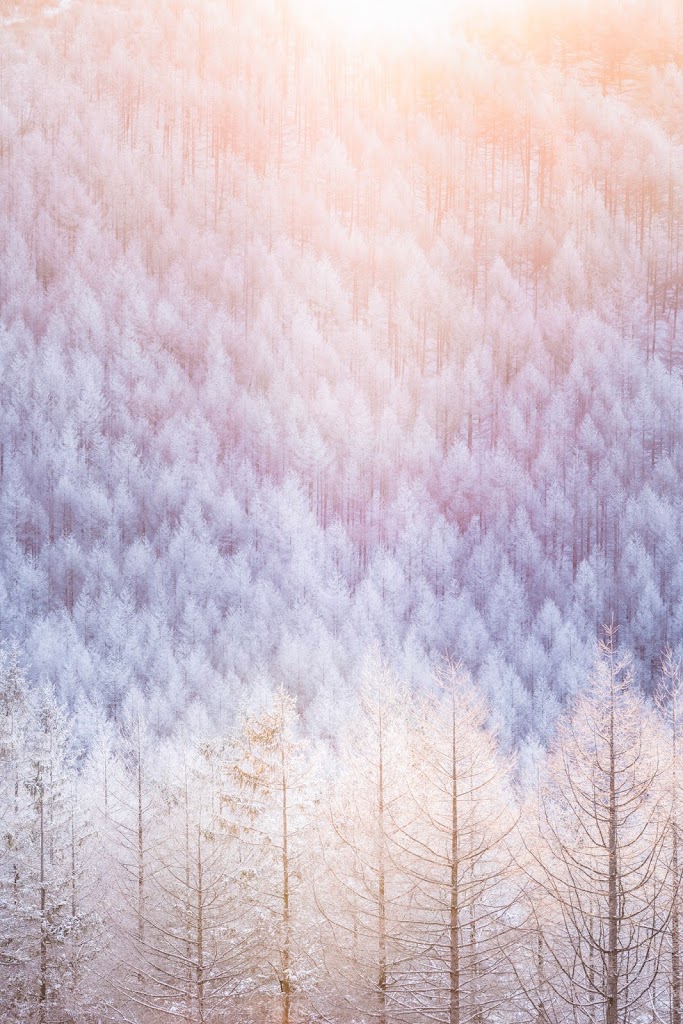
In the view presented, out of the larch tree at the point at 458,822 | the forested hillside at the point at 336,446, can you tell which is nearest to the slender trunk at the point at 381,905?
the larch tree at the point at 458,822

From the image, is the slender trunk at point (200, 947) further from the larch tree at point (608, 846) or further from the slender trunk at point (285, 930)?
the larch tree at point (608, 846)

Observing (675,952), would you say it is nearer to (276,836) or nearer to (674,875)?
(674,875)

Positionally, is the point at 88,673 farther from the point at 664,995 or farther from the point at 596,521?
the point at 596,521

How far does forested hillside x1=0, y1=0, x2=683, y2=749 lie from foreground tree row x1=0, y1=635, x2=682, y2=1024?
620 inches

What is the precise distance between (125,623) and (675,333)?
12046 centimetres

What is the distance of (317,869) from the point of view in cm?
3034

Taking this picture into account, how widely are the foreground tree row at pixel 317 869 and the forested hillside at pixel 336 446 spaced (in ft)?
51.7

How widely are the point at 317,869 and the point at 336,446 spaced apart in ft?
338

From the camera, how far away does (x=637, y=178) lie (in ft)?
653

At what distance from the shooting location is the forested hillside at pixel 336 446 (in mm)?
77500

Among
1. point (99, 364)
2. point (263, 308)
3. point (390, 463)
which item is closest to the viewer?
point (390, 463)

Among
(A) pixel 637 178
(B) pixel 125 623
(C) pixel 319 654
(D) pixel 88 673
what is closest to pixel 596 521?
(C) pixel 319 654

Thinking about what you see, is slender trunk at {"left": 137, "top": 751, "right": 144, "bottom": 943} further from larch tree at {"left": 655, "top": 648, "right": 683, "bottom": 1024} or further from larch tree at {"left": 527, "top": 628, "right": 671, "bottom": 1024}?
larch tree at {"left": 655, "top": 648, "right": 683, "bottom": 1024}

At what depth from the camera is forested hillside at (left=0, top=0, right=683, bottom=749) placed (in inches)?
3051
